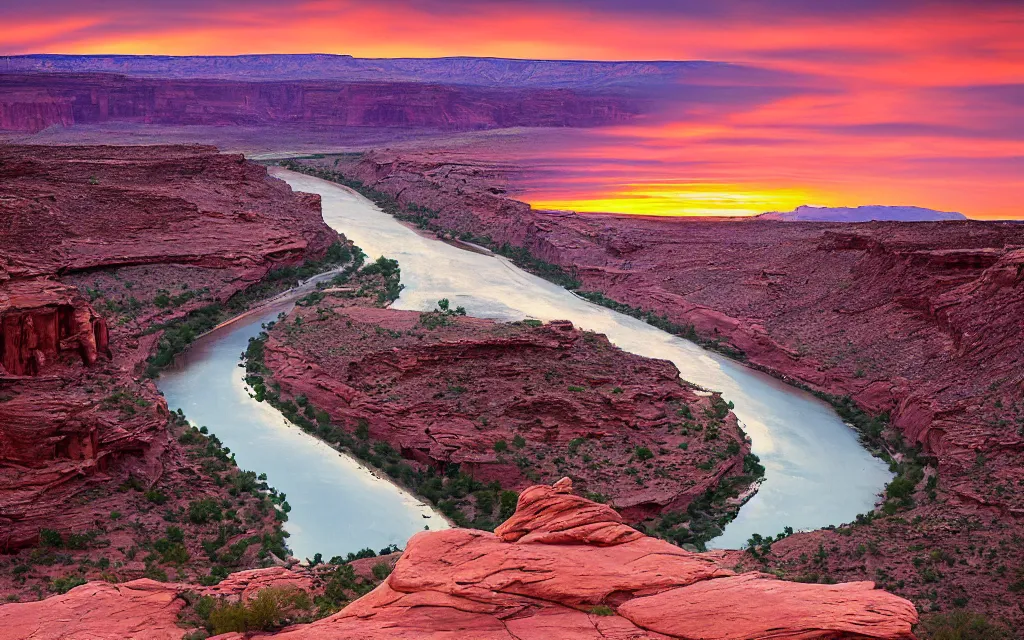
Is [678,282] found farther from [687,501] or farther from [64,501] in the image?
[64,501]

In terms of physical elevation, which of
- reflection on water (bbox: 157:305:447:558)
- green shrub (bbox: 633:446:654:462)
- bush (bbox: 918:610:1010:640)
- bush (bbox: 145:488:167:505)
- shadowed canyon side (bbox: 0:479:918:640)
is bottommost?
reflection on water (bbox: 157:305:447:558)

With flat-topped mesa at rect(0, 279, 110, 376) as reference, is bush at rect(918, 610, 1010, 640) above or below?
below

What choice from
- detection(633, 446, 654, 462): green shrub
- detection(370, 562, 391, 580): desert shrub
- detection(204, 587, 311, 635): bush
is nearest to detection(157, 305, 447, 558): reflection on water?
detection(370, 562, 391, 580): desert shrub

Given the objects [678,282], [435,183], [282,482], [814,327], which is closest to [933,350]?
[814,327]

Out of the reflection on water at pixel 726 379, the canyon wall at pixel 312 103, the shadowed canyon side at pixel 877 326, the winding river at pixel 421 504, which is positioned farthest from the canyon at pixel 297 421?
the canyon wall at pixel 312 103

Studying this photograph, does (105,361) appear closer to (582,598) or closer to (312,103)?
(582,598)

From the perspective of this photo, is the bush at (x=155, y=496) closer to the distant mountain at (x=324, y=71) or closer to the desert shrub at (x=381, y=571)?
the desert shrub at (x=381, y=571)

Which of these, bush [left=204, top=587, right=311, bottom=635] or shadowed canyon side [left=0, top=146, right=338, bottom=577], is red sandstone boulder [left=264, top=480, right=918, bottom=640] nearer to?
bush [left=204, top=587, right=311, bottom=635]
